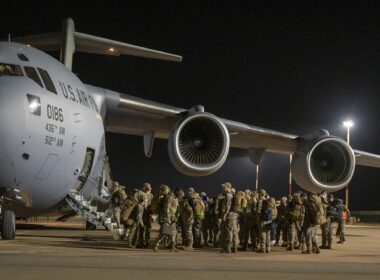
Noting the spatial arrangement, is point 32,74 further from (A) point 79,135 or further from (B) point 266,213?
(B) point 266,213

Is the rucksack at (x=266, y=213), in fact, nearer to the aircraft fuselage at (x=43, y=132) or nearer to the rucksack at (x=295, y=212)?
the rucksack at (x=295, y=212)

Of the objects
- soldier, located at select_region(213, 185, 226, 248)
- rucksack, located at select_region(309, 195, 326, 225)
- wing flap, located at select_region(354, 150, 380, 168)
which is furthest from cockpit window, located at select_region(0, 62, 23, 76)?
wing flap, located at select_region(354, 150, 380, 168)

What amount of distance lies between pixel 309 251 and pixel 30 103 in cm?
648

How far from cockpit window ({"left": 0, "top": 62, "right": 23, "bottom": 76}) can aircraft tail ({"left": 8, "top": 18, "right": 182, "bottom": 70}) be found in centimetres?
668

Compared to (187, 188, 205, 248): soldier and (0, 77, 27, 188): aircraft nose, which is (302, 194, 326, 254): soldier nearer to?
(187, 188, 205, 248): soldier

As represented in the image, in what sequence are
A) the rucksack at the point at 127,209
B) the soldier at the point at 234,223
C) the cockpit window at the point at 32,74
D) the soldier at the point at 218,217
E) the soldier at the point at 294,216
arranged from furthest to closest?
1. the soldier at the point at 294,216
2. the soldier at the point at 218,217
3. the rucksack at the point at 127,209
4. the soldier at the point at 234,223
5. the cockpit window at the point at 32,74

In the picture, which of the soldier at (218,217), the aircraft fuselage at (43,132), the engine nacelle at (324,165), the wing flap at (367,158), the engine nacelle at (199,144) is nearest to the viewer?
the aircraft fuselage at (43,132)

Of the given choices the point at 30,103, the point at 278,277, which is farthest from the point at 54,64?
the point at 278,277

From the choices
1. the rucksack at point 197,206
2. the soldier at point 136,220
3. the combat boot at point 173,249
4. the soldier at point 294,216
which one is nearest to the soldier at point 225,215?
the rucksack at point 197,206

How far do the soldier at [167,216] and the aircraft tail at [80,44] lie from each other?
6.33 meters

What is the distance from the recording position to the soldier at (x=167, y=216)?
1229 cm

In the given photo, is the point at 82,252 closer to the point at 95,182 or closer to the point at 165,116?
the point at 95,182

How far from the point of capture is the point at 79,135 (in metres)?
13.0

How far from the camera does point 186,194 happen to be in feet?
45.4
